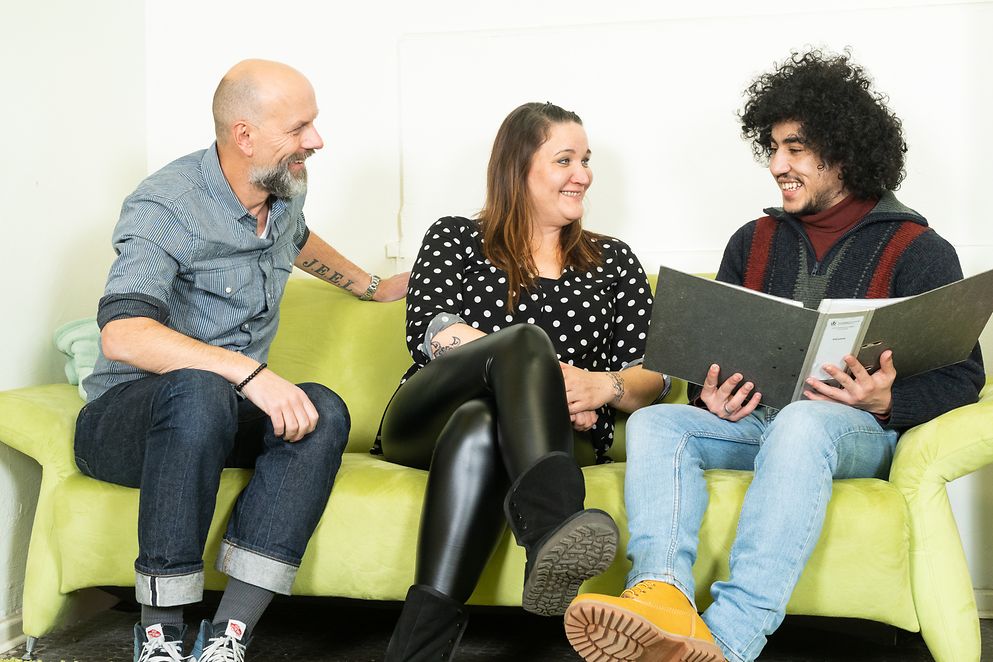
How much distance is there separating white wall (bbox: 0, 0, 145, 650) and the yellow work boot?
4.41 ft

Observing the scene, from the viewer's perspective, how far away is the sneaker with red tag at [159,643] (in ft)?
5.14

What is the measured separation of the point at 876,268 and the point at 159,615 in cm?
138

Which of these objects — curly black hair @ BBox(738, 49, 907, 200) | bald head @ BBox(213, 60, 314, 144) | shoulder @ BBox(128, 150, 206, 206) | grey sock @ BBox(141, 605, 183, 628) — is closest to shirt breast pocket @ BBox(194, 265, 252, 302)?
shoulder @ BBox(128, 150, 206, 206)

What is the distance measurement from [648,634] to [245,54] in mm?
2120

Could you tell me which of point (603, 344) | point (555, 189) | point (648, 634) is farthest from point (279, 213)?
point (648, 634)

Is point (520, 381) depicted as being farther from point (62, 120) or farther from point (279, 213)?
point (62, 120)

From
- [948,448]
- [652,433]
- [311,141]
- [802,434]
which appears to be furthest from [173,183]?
[948,448]

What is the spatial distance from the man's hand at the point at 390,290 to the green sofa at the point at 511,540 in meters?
0.54

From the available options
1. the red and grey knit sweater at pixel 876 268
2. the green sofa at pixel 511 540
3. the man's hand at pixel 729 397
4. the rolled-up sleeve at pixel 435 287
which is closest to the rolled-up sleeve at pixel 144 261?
the green sofa at pixel 511 540

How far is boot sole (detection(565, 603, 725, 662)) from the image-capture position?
138 cm

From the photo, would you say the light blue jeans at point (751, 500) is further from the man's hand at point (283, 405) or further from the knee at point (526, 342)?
the man's hand at point (283, 405)

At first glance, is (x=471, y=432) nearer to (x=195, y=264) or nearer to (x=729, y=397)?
(x=729, y=397)

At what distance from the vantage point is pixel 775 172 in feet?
6.69

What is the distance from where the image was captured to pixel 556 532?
142 cm
